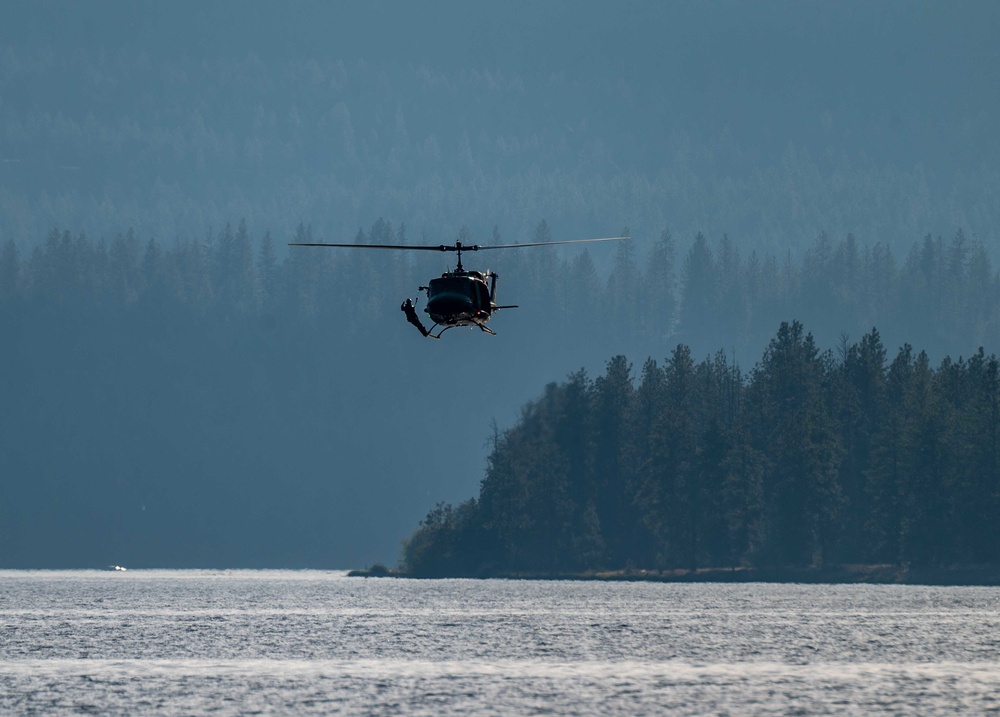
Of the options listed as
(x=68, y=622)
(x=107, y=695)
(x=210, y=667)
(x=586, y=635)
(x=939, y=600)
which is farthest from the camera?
(x=939, y=600)

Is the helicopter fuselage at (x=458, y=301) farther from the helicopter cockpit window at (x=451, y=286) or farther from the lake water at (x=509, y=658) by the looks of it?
the lake water at (x=509, y=658)

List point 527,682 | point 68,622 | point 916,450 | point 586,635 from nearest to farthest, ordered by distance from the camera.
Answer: point 527,682 < point 586,635 < point 68,622 < point 916,450

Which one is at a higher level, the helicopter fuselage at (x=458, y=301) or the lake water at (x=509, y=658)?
the helicopter fuselage at (x=458, y=301)

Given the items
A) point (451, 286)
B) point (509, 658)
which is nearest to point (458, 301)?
point (451, 286)

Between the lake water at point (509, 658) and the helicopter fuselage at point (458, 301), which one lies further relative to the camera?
the lake water at point (509, 658)

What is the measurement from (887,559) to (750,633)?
90.4 meters

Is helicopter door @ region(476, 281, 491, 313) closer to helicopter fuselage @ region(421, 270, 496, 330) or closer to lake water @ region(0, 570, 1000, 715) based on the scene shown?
helicopter fuselage @ region(421, 270, 496, 330)

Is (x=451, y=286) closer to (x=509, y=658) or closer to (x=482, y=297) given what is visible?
(x=482, y=297)

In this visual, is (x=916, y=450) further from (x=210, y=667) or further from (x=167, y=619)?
(x=210, y=667)

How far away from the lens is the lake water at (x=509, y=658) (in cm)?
7381

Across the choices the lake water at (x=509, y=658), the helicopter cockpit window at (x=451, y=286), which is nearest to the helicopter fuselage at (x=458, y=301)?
the helicopter cockpit window at (x=451, y=286)

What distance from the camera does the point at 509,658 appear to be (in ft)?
312

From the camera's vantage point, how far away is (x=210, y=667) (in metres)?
89.8

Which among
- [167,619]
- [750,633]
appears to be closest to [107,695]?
[750,633]
